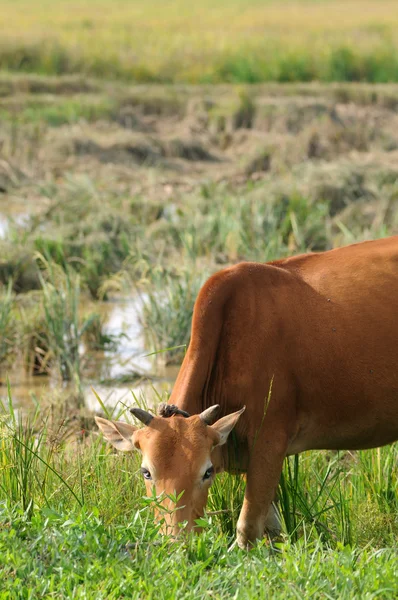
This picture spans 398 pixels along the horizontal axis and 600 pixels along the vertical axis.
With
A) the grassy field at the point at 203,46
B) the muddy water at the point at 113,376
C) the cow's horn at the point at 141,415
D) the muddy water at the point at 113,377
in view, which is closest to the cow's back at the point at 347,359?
the cow's horn at the point at 141,415

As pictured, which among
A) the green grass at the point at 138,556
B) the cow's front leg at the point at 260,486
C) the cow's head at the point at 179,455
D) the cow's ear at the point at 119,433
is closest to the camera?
the green grass at the point at 138,556

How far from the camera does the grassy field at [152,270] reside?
13.6 ft

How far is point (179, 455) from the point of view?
15.3 feet

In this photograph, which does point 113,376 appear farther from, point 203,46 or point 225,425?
point 203,46

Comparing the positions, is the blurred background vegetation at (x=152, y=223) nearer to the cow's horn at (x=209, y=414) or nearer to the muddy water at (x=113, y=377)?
the muddy water at (x=113, y=377)

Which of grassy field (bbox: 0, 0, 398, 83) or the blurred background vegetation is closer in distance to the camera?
the blurred background vegetation

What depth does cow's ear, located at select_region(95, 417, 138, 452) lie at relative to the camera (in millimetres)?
4930

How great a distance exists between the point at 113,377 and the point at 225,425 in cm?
426

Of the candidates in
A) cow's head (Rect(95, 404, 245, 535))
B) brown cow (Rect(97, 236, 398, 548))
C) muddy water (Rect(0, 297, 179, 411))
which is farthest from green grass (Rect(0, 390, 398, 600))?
muddy water (Rect(0, 297, 179, 411))

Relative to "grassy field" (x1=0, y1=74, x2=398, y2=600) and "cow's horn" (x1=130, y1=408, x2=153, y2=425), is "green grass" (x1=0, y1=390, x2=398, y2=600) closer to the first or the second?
"grassy field" (x1=0, y1=74, x2=398, y2=600)

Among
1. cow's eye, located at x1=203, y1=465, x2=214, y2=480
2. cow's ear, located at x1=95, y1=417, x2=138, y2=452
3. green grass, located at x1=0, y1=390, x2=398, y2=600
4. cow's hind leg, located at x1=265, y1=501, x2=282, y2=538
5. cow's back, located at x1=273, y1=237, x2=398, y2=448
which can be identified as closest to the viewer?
green grass, located at x1=0, y1=390, x2=398, y2=600

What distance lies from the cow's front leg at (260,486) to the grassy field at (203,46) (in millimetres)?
21833

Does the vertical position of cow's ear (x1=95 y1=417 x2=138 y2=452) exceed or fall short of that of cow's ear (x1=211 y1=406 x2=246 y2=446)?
it falls short

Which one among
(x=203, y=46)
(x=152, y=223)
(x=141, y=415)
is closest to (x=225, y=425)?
(x=141, y=415)
